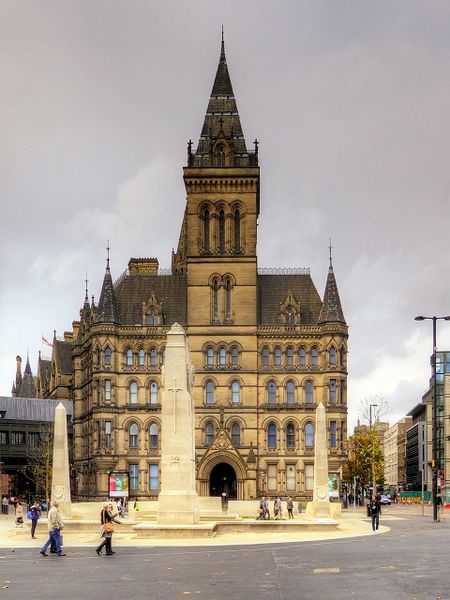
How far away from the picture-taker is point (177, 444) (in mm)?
42125

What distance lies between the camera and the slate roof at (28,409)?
129625 millimetres

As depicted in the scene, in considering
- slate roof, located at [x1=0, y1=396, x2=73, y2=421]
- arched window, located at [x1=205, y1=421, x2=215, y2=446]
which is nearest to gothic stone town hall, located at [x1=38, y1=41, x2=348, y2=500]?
arched window, located at [x1=205, y1=421, x2=215, y2=446]

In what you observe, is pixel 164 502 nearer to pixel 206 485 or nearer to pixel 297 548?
pixel 297 548

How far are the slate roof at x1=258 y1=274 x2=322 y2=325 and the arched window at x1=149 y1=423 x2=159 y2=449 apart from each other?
1401 cm

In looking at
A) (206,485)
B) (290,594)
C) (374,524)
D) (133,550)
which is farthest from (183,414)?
(206,485)

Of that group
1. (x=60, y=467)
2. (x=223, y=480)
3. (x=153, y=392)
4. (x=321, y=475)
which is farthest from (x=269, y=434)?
(x=60, y=467)

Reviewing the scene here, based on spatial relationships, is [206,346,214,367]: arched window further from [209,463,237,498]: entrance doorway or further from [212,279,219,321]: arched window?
[209,463,237,498]: entrance doorway

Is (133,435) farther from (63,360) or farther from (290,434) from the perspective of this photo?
(63,360)

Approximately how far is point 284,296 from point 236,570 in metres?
72.8

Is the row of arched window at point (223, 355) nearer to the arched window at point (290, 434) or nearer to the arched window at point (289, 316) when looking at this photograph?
the arched window at point (289, 316)

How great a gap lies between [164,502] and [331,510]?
22.6m

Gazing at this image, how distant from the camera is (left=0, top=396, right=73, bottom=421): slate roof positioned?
130 metres

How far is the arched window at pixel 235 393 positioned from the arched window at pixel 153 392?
723cm

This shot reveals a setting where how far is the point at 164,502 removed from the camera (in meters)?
41.6
